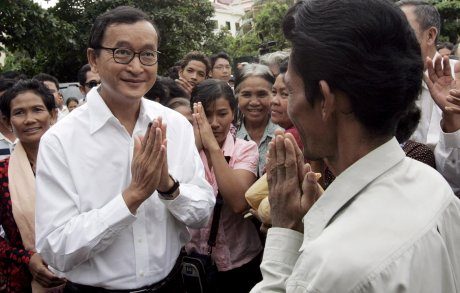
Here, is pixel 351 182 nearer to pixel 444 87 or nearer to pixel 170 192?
pixel 170 192

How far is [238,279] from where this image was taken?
279 centimetres

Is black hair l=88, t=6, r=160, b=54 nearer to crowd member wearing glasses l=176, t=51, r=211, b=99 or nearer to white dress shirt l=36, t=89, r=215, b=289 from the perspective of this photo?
white dress shirt l=36, t=89, r=215, b=289

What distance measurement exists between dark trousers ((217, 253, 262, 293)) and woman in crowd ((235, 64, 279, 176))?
2.91 ft

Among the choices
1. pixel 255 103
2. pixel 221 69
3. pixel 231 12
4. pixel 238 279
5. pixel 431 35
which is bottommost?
pixel 231 12

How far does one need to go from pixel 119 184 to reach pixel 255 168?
1069 mm

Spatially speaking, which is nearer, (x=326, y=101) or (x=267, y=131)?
(x=326, y=101)

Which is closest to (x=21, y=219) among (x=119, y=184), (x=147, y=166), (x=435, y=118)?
(x=119, y=184)

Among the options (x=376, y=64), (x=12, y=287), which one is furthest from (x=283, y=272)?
(x=12, y=287)

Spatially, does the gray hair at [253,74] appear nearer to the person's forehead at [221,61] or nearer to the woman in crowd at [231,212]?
the woman in crowd at [231,212]

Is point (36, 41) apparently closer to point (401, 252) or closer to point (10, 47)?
point (10, 47)

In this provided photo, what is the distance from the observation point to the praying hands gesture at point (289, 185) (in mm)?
1413

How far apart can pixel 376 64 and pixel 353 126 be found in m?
0.17

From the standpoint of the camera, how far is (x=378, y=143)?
1.21 m

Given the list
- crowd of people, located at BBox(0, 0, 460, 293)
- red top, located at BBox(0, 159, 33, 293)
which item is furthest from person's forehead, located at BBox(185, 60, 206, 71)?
red top, located at BBox(0, 159, 33, 293)
